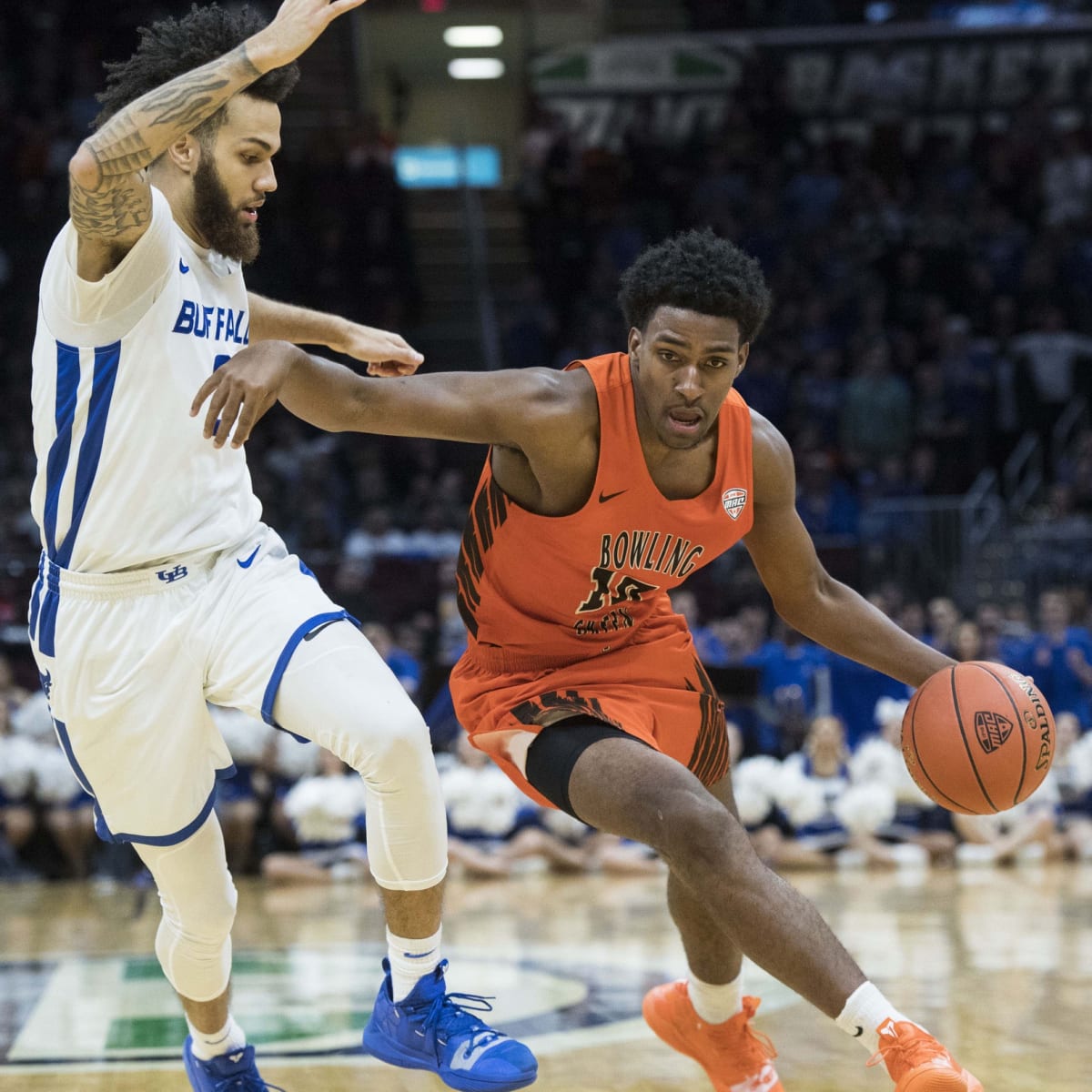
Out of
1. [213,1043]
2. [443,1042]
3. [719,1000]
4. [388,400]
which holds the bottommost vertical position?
[719,1000]

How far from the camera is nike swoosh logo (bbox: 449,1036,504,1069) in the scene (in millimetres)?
3430

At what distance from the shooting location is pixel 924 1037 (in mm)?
3188

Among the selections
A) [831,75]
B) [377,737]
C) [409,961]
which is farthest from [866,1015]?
[831,75]

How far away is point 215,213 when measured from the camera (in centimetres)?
362

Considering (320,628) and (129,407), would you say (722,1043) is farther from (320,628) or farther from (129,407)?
(129,407)

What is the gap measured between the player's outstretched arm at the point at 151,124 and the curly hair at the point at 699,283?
1.03 m

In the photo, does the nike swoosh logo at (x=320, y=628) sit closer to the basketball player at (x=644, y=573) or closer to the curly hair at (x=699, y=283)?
the basketball player at (x=644, y=573)

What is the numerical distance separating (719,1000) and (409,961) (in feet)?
3.69

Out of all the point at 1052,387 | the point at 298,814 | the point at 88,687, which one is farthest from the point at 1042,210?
the point at 88,687

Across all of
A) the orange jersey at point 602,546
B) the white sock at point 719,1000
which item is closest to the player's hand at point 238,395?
the orange jersey at point 602,546

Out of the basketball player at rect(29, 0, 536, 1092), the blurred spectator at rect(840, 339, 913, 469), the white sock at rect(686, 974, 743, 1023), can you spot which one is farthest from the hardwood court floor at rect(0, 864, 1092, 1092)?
the blurred spectator at rect(840, 339, 913, 469)

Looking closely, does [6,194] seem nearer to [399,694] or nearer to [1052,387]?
[1052,387]

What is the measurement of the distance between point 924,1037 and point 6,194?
1353 cm

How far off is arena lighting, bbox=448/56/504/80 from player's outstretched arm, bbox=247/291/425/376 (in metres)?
15.4
